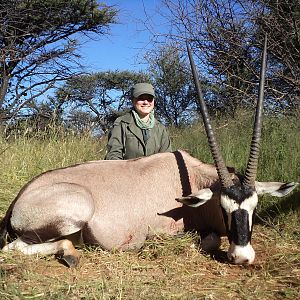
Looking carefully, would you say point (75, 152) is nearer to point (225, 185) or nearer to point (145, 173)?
point (145, 173)

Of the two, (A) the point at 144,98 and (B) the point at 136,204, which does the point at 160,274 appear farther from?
(A) the point at 144,98

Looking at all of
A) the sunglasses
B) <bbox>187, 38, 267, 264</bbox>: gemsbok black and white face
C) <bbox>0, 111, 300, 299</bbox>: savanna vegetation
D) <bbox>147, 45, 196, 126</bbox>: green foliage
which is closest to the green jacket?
the sunglasses

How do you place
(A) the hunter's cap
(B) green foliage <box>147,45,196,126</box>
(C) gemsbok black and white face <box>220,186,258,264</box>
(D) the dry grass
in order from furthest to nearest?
(B) green foliage <box>147,45,196,126</box> < (A) the hunter's cap < (C) gemsbok black and white face <box>220,186,258,264</box> < (D) the dry grass

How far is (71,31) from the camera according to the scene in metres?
11.5

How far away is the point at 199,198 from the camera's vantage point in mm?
3467

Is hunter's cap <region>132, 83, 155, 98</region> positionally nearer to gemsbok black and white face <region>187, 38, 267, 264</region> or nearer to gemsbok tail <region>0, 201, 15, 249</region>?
gemsbok black and white face <region>187, 38, 267, 264</region>

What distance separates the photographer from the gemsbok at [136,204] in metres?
3.30

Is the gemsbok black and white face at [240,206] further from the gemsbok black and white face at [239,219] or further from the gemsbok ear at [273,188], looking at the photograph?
the gemsbok ear at [273,188]

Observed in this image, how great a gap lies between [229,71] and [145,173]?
12.4 feet

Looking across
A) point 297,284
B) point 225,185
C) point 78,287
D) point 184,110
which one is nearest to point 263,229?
point 225,185

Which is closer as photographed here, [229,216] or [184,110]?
[229,216]

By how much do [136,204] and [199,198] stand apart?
51cm

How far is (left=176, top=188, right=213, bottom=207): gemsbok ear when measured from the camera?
346 cm

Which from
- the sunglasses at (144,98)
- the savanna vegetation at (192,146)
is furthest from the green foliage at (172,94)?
the sunglasses at (144,98)
